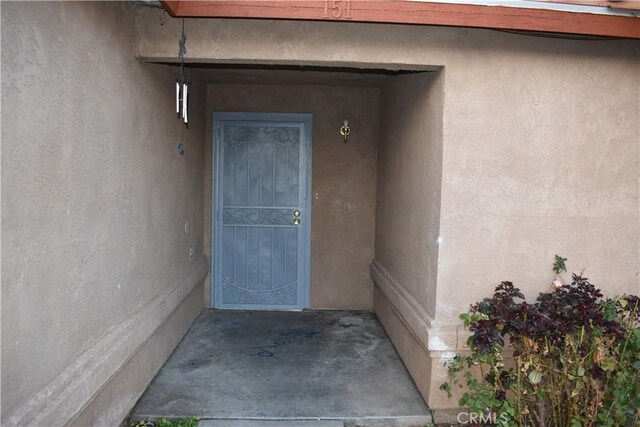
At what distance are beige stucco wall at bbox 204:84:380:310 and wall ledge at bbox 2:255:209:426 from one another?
229cm

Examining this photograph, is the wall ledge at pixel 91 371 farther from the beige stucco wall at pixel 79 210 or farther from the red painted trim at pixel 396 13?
the red painted trim at pixel 396 13

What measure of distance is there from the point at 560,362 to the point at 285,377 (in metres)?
2.04

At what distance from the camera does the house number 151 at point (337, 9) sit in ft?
9.71

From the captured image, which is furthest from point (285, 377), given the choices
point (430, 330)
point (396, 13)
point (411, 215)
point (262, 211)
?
point (396, 13)

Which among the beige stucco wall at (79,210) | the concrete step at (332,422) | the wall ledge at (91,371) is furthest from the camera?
the concrete step at (332,422)

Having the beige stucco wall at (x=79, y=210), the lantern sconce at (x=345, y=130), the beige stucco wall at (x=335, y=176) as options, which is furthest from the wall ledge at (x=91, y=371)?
the lantern sconce at (x=345, y=130)

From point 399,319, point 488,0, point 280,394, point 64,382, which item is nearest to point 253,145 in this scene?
point 399,319

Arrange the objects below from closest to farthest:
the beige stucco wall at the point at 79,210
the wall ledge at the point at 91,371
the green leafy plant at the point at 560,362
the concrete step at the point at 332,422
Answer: the beige stucco wall at the point at 79,210, the wall ledge at the point at 91,371, the green leafy plant at the point at 560,362, the concrete step at the point at 332,422

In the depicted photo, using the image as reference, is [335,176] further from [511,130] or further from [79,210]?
[79,210]

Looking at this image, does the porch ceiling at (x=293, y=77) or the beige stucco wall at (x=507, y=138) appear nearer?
the beige stucco wall at (x=507, y=138)

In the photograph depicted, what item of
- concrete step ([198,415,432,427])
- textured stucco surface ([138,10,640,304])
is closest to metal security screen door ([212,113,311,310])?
textured stucco surface ([138,10,640,304])

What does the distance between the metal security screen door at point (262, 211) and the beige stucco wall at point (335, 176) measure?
113 millimetres

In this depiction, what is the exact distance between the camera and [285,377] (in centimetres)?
409

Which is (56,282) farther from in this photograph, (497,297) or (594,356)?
(594,356)
